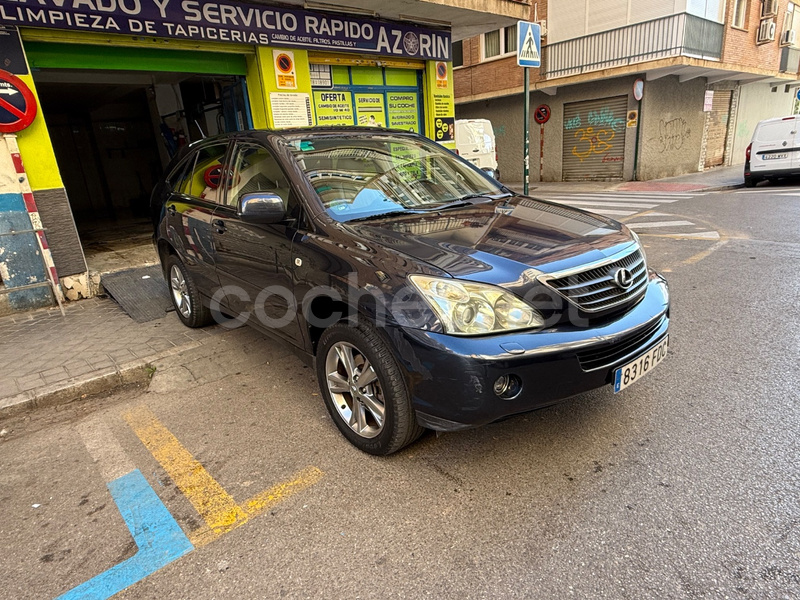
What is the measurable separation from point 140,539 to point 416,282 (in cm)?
174

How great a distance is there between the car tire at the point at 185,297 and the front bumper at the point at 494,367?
2877 millimetres

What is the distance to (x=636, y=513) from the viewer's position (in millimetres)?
2191

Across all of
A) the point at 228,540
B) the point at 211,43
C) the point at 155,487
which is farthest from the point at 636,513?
the point at 211,43

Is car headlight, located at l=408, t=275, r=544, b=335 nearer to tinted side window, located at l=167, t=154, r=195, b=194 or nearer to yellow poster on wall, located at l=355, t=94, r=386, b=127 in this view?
tinted side window, located at l=167, t=154, r=195, b=194

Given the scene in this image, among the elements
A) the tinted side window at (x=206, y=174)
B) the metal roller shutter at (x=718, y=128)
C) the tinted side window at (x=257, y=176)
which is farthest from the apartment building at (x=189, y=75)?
the metal roller shutter at (x=718, y=128)

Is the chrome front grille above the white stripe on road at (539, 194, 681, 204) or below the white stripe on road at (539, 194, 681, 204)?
above

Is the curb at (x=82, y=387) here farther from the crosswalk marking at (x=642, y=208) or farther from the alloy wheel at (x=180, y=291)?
the crosswalk marking at (x=642, y=208)

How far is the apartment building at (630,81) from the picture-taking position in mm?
15617

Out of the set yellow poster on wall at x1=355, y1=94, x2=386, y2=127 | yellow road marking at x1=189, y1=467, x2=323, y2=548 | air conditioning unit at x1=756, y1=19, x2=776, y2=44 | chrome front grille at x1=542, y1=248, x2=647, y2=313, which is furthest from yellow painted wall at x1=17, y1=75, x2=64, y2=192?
air conditioning unit at x1=756, y1=19, x2=776, y2=44

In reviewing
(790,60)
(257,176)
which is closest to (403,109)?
(257,176)

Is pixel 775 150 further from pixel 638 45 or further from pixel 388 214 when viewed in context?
pixel 388 214

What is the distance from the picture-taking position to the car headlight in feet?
7.29

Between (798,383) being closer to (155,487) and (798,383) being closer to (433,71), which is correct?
(155,487)

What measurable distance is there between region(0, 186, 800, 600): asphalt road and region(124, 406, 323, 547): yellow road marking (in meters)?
0.01
